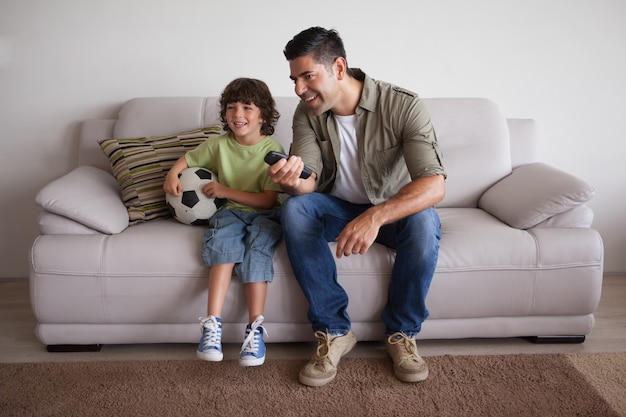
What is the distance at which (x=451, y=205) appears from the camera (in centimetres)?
221

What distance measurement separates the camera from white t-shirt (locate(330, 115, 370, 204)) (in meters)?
1.81

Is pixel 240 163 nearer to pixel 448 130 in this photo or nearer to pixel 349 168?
pixel 349 168

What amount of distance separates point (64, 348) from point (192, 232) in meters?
0.57

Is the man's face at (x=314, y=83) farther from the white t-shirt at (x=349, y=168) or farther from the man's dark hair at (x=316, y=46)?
the white t-shirt at (x=349, y=168)

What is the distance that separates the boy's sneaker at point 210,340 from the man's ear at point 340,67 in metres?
0.85

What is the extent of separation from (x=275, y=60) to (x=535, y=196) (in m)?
1.28

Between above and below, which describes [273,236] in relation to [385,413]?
above

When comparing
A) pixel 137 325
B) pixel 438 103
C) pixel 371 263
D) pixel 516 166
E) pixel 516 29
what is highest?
pixel 516 29

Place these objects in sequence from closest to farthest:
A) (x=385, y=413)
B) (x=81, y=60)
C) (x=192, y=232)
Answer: (x=385, y=413)
(x=192, y=232)
(x=81, y=60)

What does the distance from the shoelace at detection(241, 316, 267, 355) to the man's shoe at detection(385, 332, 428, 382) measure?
15.7 inches

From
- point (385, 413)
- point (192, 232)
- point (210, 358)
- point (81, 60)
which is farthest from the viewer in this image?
point (81, 60)


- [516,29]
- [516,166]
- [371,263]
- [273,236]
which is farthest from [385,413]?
[516,29]

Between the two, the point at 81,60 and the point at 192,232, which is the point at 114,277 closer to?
the point at 192,232

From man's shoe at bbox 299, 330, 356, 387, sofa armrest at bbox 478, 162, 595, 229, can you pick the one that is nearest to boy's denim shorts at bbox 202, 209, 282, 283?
man's shoe at bbox 299, 330, 356, 387
